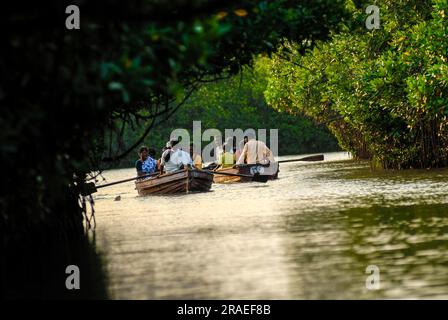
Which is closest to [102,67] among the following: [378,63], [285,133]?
[378,63]

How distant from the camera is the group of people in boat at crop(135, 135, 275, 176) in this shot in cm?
3064

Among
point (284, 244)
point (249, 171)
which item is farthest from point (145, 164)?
point (284, 244)

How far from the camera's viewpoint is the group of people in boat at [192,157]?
1206 inches

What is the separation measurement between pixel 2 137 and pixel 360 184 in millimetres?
20533

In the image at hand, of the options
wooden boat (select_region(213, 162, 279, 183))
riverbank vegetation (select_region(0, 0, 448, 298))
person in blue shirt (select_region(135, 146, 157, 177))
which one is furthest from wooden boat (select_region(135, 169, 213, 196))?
riverbank vegetation (select_region(0, 0, 448, 298))

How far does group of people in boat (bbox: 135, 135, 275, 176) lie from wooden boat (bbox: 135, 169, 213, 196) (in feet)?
2.15

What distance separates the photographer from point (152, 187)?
98.6ft

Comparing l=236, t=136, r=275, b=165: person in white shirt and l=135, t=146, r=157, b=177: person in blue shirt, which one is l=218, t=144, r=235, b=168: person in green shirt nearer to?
l=236, t=136, r=275, b=165: person in white shirt

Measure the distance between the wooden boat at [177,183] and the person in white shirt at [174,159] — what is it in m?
0.75

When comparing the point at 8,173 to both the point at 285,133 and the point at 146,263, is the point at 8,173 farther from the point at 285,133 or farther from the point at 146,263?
the point at 285,133

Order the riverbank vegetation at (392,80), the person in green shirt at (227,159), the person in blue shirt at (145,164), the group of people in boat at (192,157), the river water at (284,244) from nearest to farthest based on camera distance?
the river water at (284,244) < the riverbank vegetation at (392,80) < the group of people in boat at (192,157) < the person in blue shirt at (145,164) < the person in green shirt at (227,159)

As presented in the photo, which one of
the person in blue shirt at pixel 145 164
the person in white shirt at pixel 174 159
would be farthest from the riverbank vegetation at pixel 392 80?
the person in blue shirt at pixel 145 164

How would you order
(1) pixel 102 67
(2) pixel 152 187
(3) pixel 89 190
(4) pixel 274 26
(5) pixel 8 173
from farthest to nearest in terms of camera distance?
(2) pixel 152 187 → (3) pixel 89 190 → (4) pixel 274 26 → (5) pixel 8 173 → (1) pixel 102 67

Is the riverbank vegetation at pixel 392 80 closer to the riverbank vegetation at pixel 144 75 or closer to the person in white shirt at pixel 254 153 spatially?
the riverbank vegetation at pixel 144 75
